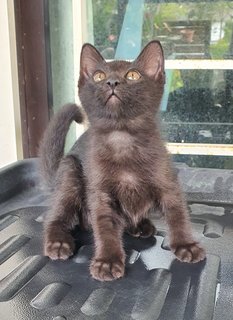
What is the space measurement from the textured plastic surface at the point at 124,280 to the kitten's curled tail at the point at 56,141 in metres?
0.10

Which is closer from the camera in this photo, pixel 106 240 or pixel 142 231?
pixel 106 240

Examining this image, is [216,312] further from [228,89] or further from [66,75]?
[66,75]

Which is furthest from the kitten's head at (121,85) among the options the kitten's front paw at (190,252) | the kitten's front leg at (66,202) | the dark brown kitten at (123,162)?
the kitten's front paw at (190,252)

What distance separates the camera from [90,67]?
89 cm

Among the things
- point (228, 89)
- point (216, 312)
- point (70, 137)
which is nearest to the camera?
point (216, 312)

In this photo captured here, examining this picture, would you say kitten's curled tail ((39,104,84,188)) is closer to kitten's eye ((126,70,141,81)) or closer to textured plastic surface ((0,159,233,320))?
textured plastic surface ((0,159,233,320))

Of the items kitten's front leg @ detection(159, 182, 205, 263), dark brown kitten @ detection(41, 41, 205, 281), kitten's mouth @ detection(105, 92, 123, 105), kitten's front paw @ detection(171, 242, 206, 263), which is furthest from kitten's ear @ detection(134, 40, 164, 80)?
kitten's front paw @ detection(171, 242, 206, 263)

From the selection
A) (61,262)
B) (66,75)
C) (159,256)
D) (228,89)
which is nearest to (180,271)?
(159,256)

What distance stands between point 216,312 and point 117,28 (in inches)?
44.2

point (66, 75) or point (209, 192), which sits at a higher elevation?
point (66, 75)

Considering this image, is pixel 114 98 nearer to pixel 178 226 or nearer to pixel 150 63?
pixel 150 63

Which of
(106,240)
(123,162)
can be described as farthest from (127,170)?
(106,240)

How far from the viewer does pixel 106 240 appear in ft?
2.55

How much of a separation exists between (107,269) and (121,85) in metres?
0.32
